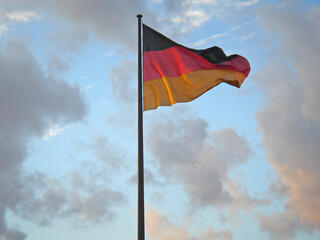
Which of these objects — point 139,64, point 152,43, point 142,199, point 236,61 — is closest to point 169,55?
point 152,43

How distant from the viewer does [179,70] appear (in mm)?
19297

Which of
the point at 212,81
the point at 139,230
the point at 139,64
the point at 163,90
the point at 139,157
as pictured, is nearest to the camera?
the point at 139,230

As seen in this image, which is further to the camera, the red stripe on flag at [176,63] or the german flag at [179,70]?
the red stripe on flag at [176,63]

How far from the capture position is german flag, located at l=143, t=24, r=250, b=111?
18.1m

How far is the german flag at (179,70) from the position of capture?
712 inches

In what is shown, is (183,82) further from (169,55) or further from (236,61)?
(236,61)

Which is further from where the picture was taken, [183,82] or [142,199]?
[183,82]

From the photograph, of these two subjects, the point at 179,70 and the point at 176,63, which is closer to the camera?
the point at 176,63

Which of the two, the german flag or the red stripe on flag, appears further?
the red stripe on flag

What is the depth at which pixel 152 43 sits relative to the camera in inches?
732

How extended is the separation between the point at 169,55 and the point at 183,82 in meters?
1.53

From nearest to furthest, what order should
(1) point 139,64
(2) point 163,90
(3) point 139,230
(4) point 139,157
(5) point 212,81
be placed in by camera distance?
1. (3) point 139,230
2. (4) point 139,157
3. (1) point 139,64
4. (2) point 163,90
5. (5) point 212,81

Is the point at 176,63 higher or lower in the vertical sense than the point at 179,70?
higher

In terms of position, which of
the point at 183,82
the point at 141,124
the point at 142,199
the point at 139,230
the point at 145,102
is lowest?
the point at 139,230
